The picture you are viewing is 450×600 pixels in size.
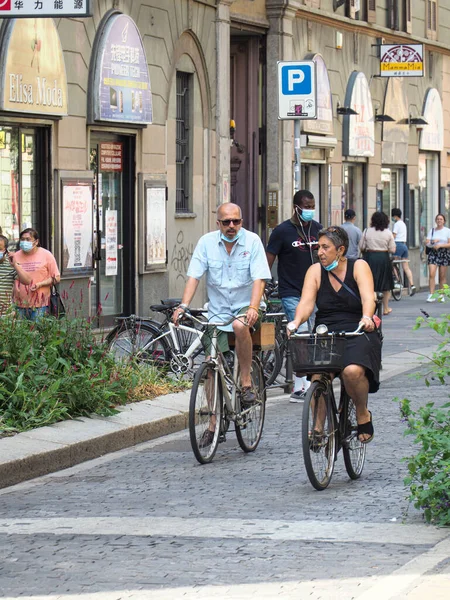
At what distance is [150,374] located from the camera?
41.6 ft

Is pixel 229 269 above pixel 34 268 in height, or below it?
above

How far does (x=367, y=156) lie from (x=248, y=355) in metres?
20.1

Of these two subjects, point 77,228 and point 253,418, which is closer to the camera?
point 253,418

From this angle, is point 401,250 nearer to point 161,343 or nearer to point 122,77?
point 122,77

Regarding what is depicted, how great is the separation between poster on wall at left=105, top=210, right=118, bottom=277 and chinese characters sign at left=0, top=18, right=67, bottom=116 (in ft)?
7.50

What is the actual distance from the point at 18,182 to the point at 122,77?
106 inches

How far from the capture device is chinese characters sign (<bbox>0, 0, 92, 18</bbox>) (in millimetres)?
13953

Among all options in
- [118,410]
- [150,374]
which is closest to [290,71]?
[150,374]

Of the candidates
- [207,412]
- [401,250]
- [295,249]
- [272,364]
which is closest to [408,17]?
[401,250]

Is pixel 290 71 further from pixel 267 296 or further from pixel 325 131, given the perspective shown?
pixel 325 131

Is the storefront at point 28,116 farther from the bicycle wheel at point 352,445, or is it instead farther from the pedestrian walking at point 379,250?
the bicycle wheel at point 352,445

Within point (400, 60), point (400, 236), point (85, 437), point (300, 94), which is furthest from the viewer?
point (400, 236)

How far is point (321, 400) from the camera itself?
872 cm

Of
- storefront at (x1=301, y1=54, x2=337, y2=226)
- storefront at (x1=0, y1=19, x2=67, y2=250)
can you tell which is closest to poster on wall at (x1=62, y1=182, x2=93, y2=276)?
storefront at (x1=0, y1=19, x2=67, y2=250)
